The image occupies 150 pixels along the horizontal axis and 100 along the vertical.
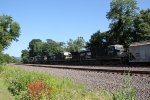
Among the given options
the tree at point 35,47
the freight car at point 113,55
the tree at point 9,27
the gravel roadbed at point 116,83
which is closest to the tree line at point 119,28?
the tree at point 9,27

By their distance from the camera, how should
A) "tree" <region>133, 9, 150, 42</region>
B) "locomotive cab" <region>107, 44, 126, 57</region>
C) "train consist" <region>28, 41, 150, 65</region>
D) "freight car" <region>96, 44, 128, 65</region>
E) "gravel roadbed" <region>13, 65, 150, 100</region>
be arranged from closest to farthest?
"gravel roadbed" <region>13, 65, 150, 100</region> < "train consist" <region>28, 41, 150, 65</region> < "freight car" <region>96, 44, 128, 65</region> < "locomotive cab" <region>107, 44, 126, 57</region> < "tree" <region>133, 9, 150, 42</region>

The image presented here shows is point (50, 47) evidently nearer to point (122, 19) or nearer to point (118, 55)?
point (122, 19)

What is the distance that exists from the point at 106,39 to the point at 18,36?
1002 inches

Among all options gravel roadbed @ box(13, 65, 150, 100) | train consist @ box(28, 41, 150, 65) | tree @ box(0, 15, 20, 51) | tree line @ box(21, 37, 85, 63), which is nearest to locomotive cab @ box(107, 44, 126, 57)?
train consist @ box(28, 41, 150, 65)

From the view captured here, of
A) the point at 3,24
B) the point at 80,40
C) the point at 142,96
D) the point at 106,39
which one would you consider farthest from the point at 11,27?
the point at 142,96

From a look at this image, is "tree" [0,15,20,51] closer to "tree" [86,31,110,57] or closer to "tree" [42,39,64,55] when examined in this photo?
"tree" [86,31,110,57]

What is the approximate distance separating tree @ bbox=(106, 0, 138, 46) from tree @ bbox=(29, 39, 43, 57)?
81119mm

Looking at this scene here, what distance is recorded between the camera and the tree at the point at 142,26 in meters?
70.8

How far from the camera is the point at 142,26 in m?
72.1

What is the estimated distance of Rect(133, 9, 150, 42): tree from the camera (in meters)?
70.8

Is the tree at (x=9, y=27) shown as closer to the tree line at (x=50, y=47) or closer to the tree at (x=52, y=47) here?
the tree line at (x=50, y=47)

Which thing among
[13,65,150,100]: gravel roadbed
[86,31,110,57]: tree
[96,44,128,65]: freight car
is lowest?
[13,65,150,100]: gravel roadbed

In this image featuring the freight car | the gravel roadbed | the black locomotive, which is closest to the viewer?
the gravel roadbed

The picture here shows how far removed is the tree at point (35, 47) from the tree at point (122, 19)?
81.1 metres
